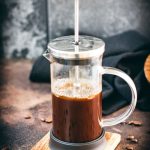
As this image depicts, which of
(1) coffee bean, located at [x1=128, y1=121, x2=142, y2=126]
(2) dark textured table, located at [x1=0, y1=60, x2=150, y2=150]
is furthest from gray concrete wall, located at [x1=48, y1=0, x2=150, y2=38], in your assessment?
(1) coffee bean, located at [x1=128, y1=121, x2=142, y2=126]

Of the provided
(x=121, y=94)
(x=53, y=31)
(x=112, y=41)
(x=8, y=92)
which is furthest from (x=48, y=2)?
(x=121, y=94)

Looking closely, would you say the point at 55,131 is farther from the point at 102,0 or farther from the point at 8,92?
the point at 102,0

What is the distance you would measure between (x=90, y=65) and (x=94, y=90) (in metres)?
0.08

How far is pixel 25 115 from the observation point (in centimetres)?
165

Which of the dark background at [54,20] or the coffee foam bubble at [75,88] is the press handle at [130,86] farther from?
the dark background at [54,20]

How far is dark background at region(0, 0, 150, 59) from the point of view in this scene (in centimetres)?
208

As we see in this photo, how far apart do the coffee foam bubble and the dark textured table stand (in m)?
0.28

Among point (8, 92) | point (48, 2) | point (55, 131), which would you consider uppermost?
point (48, 2)

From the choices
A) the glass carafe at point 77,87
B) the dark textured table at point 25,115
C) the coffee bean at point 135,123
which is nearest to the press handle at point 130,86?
the glass carafe at point 77,87

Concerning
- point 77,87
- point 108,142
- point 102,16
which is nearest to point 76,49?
point 77,87

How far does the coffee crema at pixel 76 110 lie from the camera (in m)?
1.19

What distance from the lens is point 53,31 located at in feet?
7.30

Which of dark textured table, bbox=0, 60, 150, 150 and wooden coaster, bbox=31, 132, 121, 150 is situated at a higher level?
wooden coaster, bbox=31, 132, 121, 150

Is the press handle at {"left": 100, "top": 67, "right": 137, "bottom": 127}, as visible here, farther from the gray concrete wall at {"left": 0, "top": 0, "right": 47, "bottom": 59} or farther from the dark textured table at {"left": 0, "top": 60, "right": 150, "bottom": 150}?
the gray concrete wall at {"left": 0, "top": 0, "right": 47, "bottom": 59}
